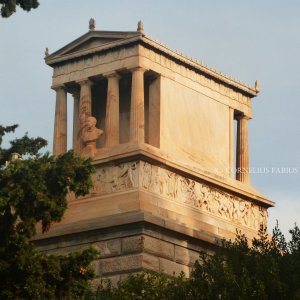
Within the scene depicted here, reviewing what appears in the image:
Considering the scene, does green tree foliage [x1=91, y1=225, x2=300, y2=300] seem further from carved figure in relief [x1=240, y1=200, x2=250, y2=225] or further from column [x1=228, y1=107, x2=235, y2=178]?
column [x1=228, y1=107, x2=235, y2=178]

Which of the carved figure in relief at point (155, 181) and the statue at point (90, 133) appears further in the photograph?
the statue at point (90, 133)

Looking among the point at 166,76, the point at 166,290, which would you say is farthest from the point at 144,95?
the point at 166,290

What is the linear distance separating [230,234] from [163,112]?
4372 mm

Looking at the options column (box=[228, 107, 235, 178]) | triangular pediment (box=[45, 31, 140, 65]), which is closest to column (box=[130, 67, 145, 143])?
triangular pediment (box=[45, 31, 140, 65])

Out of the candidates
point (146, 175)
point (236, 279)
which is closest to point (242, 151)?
point (146, 175)

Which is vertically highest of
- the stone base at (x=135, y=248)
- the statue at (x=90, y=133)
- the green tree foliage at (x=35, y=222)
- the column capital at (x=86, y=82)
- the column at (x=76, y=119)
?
the column capital at (x=86, y=82)

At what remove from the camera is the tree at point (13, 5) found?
30.8 m

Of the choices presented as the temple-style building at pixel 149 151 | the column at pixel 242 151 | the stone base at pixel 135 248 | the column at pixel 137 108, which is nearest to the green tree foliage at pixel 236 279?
the stone base at pixel 135 248

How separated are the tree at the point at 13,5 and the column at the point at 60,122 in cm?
1386

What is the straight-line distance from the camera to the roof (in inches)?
1714

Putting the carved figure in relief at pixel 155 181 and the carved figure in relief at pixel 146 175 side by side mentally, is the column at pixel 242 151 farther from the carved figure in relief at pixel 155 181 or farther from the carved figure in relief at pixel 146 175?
the carved figure in relief at pixel 146 175

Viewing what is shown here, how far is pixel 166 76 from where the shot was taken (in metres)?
44.3

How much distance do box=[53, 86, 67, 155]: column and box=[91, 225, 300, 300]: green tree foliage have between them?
7954 mm

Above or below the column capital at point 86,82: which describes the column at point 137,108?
below
